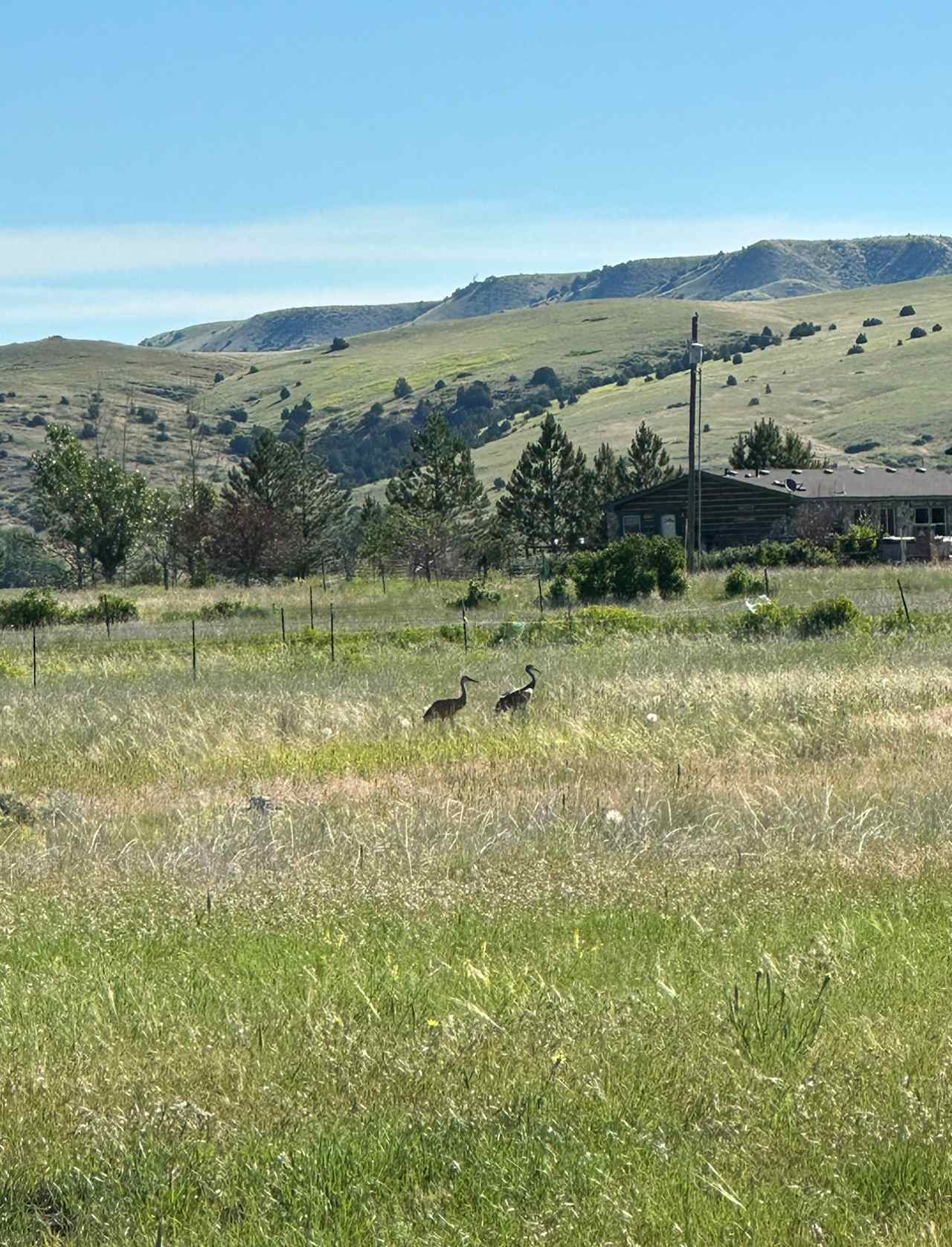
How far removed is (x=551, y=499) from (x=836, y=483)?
15.0m

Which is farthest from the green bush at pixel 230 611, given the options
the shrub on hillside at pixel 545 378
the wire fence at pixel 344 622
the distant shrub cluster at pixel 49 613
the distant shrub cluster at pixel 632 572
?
the shrub on hillside at pixel 545 378

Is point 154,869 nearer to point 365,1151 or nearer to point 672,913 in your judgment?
point 672,913

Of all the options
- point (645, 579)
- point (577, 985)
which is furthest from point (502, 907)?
point (645, 579)

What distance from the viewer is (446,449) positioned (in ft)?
246

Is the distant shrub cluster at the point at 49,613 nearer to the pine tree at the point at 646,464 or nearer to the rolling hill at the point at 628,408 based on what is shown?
the pine tree at the point at 646,464

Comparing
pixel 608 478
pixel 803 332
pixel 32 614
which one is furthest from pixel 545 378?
pixel 32 614

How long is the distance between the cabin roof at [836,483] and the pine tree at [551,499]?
5.66 m

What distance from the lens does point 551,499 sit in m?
75.2

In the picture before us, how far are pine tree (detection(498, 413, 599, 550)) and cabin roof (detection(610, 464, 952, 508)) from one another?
223 inches

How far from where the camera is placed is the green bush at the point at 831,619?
29406mm

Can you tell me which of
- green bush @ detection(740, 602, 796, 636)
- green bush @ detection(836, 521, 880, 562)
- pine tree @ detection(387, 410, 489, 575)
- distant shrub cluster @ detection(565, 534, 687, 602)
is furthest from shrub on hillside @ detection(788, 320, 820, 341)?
green bush @ detection(740, 602, 796, 636)

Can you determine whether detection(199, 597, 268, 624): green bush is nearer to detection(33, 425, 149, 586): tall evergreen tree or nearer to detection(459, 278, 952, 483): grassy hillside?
detection(33, 425, 149, 586): tall evergreen tree

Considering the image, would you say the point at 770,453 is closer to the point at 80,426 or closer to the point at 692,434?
the point at 692,434

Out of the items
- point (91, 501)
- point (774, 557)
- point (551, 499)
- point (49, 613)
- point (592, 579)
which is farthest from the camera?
point (551, 499)
